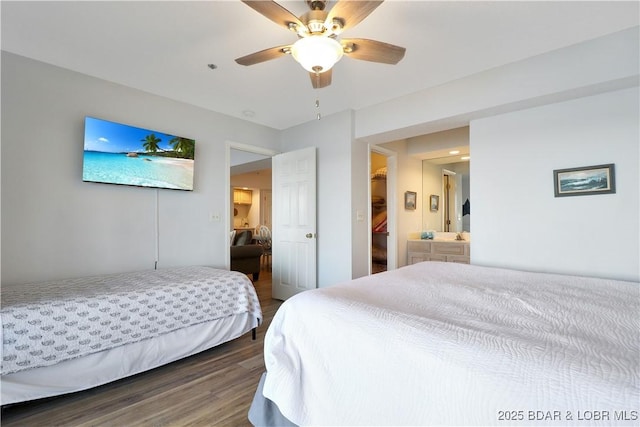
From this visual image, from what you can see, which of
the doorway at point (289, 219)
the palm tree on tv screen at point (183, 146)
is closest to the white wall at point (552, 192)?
the doorway at point (289, 219)

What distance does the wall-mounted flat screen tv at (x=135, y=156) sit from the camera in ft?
8.47

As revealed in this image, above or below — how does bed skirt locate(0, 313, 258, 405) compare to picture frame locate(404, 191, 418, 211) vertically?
below

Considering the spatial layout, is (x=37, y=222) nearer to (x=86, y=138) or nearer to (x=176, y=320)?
(x=86, y=138)

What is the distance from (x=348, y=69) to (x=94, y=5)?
1.82 m

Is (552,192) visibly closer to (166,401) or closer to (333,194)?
(333,194)

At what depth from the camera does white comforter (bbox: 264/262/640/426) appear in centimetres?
76

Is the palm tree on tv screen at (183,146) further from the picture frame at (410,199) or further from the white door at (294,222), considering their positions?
the picture frame at (410,199)

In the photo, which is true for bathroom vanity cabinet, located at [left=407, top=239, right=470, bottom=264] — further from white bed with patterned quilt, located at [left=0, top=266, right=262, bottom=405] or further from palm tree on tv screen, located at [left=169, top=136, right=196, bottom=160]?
palm tree on tv screen, located at [left=169, top=136, right=196, bottom=160]

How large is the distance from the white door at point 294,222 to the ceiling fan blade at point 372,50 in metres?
1.96

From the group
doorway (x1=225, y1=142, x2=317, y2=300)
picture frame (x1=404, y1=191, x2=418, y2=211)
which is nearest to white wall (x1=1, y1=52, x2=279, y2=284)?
doorway (x1=225, y1=142, x2=317, y2=300)

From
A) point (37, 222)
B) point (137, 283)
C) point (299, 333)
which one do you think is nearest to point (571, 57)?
point (299, 333)

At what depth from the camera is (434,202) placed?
495 cm

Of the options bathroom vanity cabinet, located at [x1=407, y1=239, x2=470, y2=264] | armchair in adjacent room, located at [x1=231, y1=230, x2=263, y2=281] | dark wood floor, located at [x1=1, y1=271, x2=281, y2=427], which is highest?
bathroom vanity cabinet, located at [x1=407, y1=239, x2=470, y2=264]

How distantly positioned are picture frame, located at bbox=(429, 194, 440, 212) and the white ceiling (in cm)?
247
